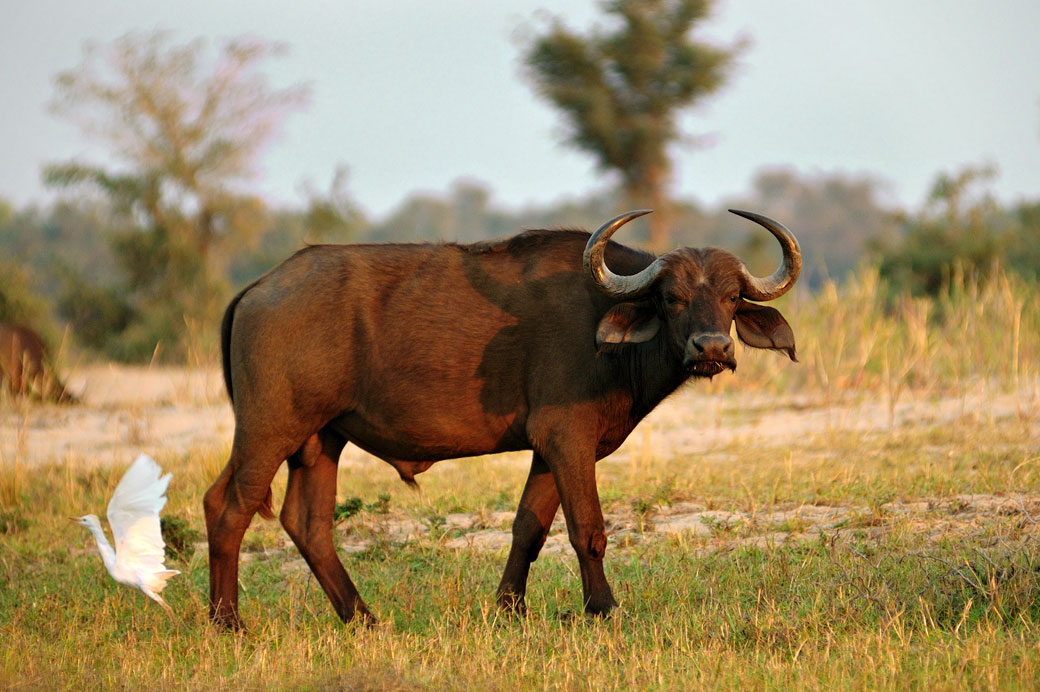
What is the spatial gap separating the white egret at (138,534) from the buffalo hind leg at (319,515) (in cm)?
72

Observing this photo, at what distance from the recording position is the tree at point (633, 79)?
2525 cm

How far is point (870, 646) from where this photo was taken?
14.6 ft

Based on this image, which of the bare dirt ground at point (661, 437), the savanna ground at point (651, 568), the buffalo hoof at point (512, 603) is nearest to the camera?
the savanna ground at point (651, 568)

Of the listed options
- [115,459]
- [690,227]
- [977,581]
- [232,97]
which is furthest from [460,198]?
[977,581]

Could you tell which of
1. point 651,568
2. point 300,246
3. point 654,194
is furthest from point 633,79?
point 651,568

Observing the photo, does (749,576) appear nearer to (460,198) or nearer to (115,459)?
(115,459)

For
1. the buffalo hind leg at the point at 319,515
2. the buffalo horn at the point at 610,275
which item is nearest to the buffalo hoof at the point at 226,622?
the buffalo hind leg at the point at 319,515

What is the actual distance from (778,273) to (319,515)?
252cm

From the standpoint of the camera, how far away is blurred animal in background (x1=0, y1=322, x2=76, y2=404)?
12.0 metres

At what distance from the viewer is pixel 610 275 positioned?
5.09 metres

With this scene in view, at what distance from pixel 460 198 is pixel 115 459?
62.4 metres

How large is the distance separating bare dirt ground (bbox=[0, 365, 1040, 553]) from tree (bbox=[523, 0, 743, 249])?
12.6m

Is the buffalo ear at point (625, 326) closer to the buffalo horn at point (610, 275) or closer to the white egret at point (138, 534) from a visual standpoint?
the buffalo horn at point (610, 275)

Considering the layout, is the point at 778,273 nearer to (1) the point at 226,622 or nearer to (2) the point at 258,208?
(1) the point at 226,622
